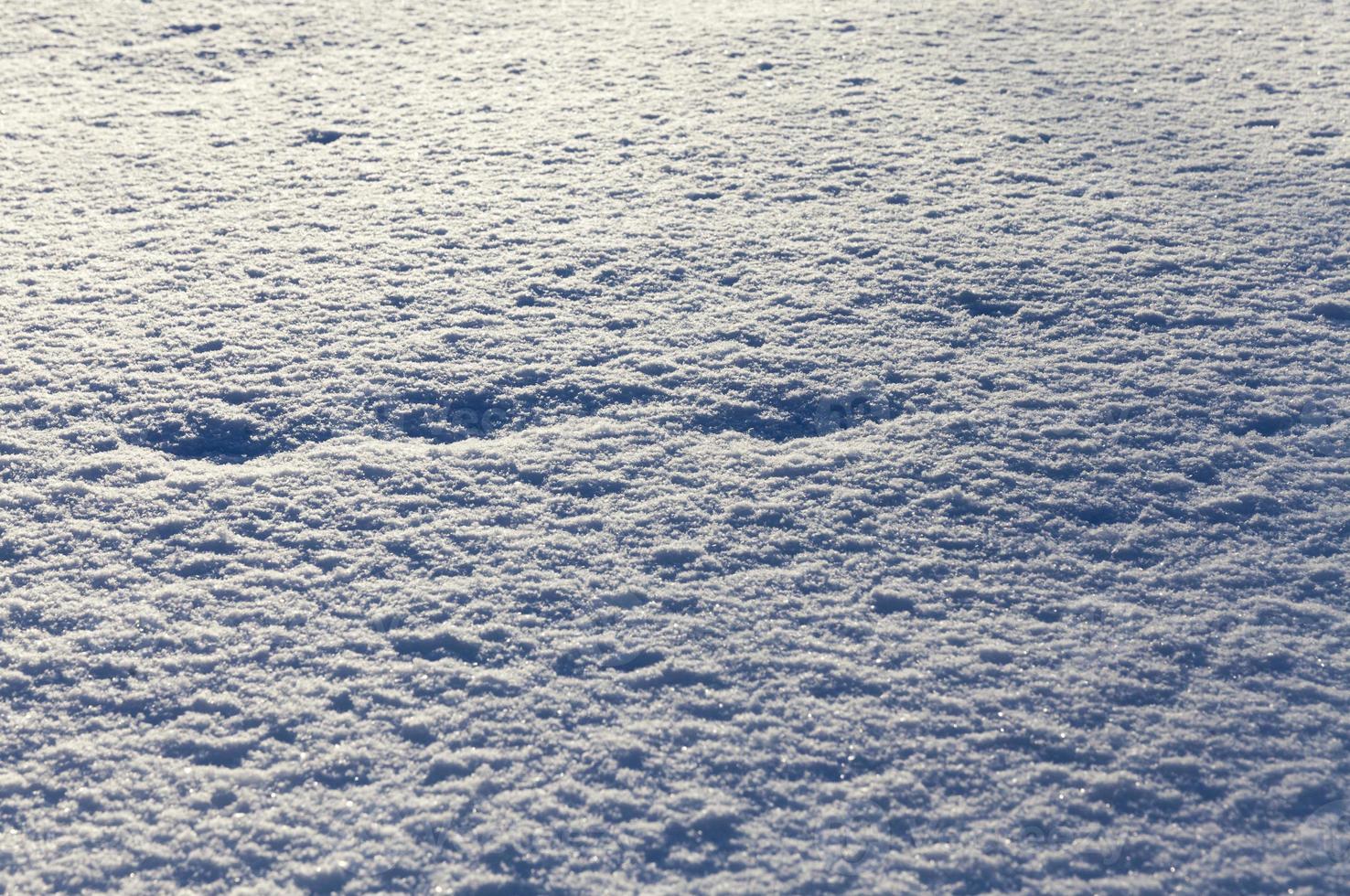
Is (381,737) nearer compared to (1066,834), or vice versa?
(1066,834)

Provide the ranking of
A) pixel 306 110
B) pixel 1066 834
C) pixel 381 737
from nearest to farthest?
pixel 1066 834 → pixel 381 737 → pixel 306 110

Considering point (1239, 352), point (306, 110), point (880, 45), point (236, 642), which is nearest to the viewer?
point (236, 642)

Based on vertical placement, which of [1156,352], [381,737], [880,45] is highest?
[880,45]

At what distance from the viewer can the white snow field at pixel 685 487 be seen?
1124 millimetres

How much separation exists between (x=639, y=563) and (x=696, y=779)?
0.34 metres

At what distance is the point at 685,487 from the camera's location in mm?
1542

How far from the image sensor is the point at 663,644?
1.30 metres

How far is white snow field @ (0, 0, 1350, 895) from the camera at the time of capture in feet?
3.69

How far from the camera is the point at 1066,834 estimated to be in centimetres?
109

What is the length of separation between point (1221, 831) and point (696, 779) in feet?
1.73

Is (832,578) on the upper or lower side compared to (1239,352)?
lower

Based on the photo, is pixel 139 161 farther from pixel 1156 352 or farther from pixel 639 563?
pixel 1156 352

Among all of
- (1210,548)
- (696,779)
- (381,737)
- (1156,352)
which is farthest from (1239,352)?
(381,737)

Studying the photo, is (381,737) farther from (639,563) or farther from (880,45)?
(880,45)
